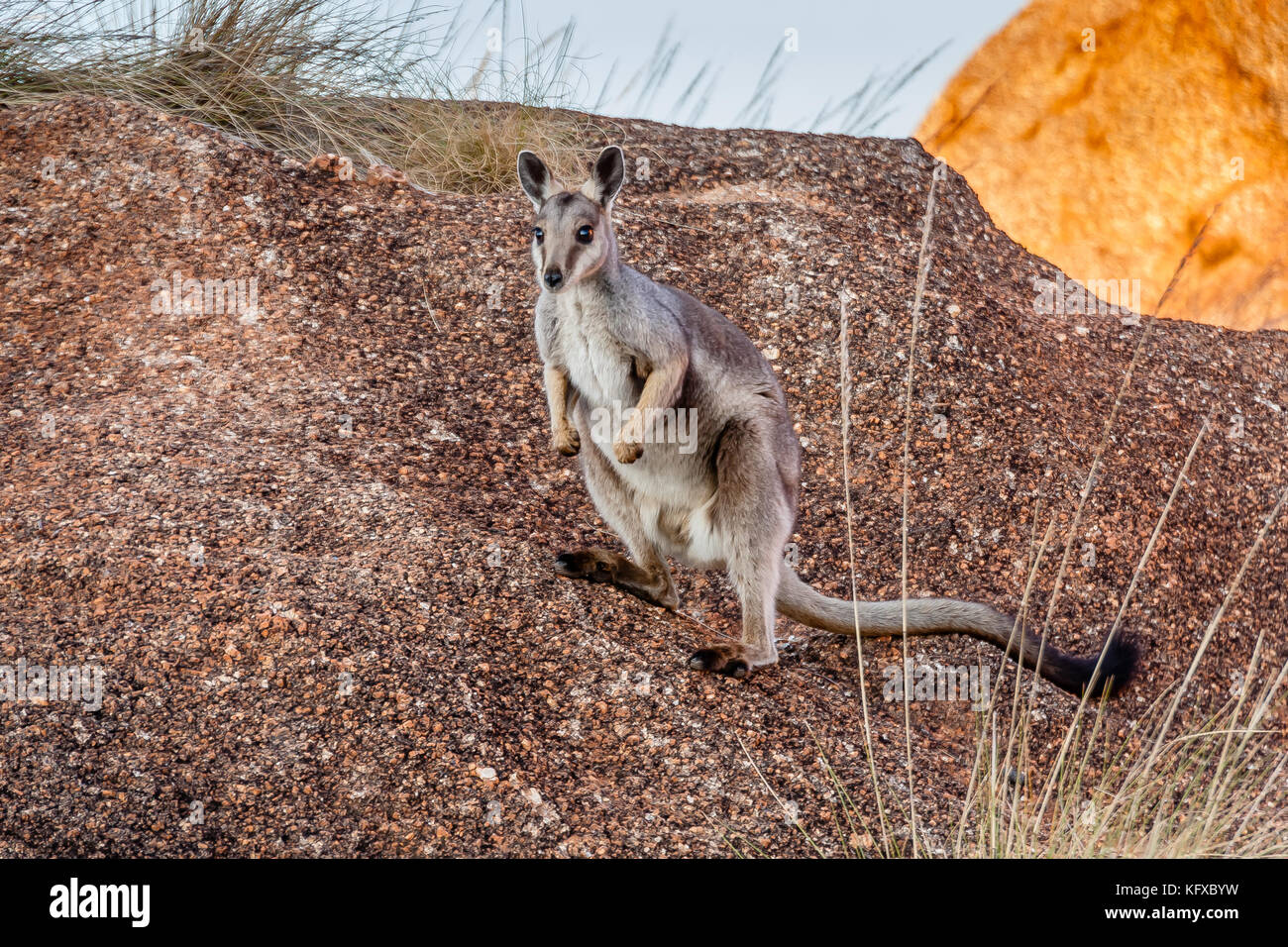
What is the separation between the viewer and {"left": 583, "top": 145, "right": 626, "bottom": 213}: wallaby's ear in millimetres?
4715

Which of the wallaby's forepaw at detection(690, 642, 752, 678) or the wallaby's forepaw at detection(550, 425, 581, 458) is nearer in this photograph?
the wallaby's forepaw at detection(690, 642, 752, 678)

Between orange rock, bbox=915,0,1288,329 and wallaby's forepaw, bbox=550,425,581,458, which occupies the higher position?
orange rock, bbox=915,0,1288,329

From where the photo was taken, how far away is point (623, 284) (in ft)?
15.7

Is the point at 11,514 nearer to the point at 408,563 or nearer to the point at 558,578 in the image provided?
the point at 408,563

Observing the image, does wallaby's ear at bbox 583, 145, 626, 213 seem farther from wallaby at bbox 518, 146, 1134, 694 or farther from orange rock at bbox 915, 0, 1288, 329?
orange rock at bbox 915, 0, 1288, 329

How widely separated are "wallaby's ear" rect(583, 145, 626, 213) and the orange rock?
6.81 m

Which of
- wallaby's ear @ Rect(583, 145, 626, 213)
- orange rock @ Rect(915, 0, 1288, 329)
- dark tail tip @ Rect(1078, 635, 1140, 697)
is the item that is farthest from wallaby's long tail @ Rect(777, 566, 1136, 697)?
orange rock @ Rect(915, 0, 1288, 329)

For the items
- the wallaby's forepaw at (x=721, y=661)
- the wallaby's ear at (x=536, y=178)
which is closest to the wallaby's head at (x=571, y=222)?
the wallaby's ear at (x=536, y=178)

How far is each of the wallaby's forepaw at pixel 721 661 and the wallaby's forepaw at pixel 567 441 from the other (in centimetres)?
101

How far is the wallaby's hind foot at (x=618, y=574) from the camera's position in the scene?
16.6 feet

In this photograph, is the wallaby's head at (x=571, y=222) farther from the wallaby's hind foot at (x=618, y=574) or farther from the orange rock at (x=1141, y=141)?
the orange rock at (x=1141, y=141)

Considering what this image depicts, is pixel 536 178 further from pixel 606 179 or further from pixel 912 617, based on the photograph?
pixel 912 617
